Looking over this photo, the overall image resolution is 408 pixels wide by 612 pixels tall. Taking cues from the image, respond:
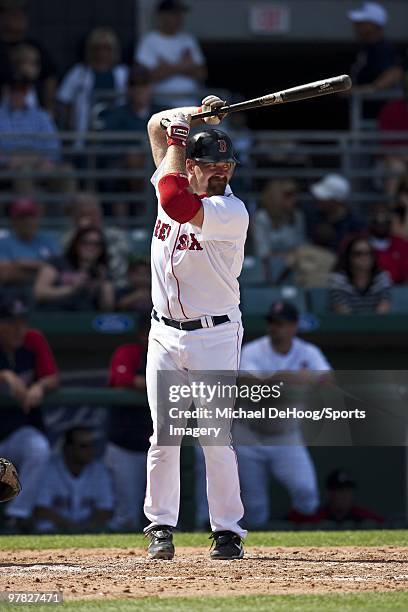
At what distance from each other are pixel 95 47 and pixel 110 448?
4407 millimetres

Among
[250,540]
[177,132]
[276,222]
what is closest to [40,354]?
[250,540]

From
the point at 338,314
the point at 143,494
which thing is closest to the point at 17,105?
the point at 338,314

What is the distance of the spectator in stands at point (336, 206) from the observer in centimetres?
1083

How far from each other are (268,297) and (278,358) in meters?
1.35

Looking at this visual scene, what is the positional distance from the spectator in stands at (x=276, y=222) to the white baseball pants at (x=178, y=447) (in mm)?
4785

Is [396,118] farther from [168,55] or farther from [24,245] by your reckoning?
[24,245]

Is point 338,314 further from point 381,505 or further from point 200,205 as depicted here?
point 200,205

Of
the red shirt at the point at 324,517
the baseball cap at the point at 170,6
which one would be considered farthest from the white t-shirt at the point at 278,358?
the baseball cap at the point at 170,6

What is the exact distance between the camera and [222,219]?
5621 millimetres

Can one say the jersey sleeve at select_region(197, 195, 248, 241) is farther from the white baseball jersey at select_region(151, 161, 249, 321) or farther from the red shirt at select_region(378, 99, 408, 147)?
the red shirt at select_region(378, 99, 408, 147)

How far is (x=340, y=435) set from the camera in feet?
27.8

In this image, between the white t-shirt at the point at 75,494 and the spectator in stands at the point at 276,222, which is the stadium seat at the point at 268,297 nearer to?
the spectator in stands at the point at 276,222

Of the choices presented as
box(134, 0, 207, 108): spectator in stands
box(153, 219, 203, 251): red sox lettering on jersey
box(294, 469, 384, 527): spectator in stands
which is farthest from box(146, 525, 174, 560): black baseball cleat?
box(134, 0, 207, 108): spectator in stands

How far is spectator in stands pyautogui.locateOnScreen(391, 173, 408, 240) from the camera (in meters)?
10.9
